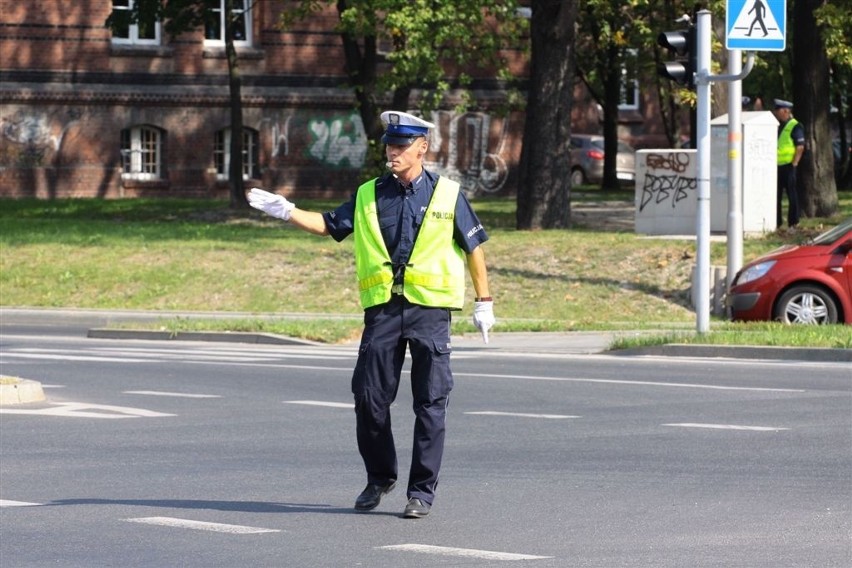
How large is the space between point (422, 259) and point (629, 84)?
44462 millimetres

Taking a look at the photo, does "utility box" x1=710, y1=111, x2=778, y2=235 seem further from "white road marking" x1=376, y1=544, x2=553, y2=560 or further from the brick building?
the brick building

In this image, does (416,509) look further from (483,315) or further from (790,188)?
(790,188)

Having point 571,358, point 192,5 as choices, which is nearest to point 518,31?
point 192,5

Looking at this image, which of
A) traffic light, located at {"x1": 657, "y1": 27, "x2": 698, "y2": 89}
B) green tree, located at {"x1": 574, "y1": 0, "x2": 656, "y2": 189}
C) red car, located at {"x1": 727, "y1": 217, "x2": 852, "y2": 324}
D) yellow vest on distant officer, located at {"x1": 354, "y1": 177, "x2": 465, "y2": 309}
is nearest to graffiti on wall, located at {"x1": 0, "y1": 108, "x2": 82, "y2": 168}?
green tree, located at {"x1": 574, "y1": 0, "x2": 656, "y2": 189}

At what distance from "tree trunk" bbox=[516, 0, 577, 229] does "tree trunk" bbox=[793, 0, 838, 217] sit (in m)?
3.81

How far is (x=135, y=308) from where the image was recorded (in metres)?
25.6

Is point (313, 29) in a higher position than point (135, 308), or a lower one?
higher

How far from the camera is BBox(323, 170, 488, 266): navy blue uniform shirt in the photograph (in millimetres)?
8320

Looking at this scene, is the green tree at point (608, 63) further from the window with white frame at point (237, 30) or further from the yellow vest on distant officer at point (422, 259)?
the yellow vest on distant officer at point (422, 259)

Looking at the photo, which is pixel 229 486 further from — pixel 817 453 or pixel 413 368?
pixel 817 453

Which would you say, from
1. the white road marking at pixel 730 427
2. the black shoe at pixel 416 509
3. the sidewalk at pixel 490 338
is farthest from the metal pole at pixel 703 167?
the black shoe at pixel 416 509

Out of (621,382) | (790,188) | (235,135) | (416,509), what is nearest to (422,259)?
(416,509)

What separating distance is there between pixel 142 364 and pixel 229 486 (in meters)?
8.22

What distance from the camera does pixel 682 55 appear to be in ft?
61.1
